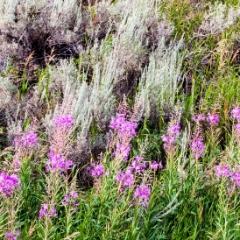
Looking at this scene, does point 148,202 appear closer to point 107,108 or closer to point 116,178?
point 116,178

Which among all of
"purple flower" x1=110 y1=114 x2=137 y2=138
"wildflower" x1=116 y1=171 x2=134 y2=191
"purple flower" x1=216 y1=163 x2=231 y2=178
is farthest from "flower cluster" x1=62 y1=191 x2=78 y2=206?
"purple flower" x1=216 y1=163 x2=231 y2=178

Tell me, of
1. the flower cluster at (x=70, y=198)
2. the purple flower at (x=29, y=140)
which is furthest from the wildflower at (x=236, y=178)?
the purple flower at (x=29, y=140)

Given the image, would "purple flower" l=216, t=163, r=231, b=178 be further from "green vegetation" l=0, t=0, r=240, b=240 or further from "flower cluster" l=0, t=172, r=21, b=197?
"flower cluster" l=0, t=172, r=21, b=197

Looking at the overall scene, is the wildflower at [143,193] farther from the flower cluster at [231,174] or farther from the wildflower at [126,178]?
the flower cluster at [231,174]

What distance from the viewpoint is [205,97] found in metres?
4.46

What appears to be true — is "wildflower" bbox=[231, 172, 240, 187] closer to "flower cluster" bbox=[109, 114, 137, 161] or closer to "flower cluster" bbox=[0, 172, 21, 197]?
"flower cluster" bbox=[109, 114, 137, 161]

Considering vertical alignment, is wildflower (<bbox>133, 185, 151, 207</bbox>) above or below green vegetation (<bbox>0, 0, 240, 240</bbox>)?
above

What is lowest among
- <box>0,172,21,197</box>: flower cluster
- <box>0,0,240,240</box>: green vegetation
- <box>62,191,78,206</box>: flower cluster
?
<box>0,0,240,240</box>: green vegetation

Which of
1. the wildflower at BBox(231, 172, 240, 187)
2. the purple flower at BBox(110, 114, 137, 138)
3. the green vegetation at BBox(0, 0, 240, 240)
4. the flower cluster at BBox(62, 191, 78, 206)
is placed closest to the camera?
the flower cluster at BBox(62, 191, 78, 206)

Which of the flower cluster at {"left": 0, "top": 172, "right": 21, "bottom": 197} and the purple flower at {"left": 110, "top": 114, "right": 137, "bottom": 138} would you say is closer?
the flower cluster at {"left": 0, "top": 172, "right": 21, "bottom": 197}

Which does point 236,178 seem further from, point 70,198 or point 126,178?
point 70,198

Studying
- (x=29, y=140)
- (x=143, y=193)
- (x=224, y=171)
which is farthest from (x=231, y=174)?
(x=29, y=140)

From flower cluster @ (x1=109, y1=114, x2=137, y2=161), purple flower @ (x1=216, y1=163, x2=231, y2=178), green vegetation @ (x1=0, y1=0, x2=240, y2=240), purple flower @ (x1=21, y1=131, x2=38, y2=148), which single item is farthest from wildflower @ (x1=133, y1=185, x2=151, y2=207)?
purple flower @ (x1=21, y1=131, x2=38, y2=148)

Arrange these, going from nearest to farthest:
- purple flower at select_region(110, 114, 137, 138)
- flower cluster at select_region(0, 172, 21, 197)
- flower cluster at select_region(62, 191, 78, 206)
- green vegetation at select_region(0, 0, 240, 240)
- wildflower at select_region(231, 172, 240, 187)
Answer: flower cluster at select_region(0, 172, 21, 197) < flower cluster at select_region(62, 191, 78, 206) < green vegetation at select_region(0, 0, 240, 240) < wildflower at select_region(231, 172, 240, 187) < purple flower at select_region(110, 114, 137, 138)
